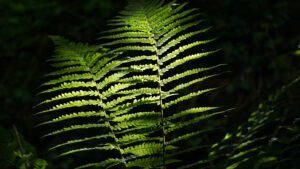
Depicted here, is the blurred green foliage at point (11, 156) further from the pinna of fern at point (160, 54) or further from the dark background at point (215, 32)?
the dark background at point (215, 32)

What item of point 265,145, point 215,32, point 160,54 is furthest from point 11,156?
point 215,32

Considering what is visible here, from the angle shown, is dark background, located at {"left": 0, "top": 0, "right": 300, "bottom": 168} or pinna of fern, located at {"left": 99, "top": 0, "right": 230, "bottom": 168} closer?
pinna of fern, located at {"left": 99, "top": 0, "right": 230, "bottom": 168}

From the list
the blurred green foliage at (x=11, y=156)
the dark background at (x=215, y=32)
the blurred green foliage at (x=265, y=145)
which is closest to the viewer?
the blurred green foliage at (x=265, y=145)

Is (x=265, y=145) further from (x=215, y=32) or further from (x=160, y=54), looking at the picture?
(x=215, y=32)

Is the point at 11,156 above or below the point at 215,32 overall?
below

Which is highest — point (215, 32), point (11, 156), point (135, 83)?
point (215, 32)

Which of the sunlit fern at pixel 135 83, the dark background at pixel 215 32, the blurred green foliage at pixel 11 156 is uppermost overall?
the dark background at pixel 215 32

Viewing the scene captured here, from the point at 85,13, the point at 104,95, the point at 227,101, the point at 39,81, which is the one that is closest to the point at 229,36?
the point at 227,101

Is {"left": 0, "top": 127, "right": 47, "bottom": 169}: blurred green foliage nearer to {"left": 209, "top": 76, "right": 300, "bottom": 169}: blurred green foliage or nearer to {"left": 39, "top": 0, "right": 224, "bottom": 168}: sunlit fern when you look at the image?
{"left": 39, "top": 0, "right": 224, "bottom": 168}: sunlit fern

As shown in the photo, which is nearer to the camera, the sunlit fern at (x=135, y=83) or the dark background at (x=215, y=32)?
the sunlit fern at (x=135, y=83)

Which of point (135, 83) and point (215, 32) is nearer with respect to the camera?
point (135, 83)

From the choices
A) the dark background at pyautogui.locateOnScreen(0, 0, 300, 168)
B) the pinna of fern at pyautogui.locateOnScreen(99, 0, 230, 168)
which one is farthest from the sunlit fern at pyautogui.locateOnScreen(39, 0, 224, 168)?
the dark background at pyautogui.locateOnScreen(0, 0, 300, 168)

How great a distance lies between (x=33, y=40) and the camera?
152 inches

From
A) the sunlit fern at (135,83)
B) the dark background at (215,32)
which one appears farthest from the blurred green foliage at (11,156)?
the dark background at (215,32)
